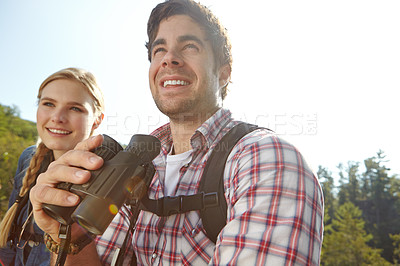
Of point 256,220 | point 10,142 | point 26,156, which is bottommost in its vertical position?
point 256,220

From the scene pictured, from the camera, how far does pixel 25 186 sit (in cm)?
428

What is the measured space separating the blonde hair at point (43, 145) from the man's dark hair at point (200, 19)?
1.61 meters

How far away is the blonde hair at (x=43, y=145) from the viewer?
→ 4.05 meters

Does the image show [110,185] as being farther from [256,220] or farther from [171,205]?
[256,220]

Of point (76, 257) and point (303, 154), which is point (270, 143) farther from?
point (76, 257)

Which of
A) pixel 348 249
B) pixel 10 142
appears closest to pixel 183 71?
pixel 348 249

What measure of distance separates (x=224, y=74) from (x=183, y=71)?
82 centimetres

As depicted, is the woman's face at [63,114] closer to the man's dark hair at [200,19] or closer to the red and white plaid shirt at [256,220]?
the man's dark hair at [200,19]

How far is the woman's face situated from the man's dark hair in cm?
167

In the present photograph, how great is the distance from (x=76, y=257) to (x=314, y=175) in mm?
1863

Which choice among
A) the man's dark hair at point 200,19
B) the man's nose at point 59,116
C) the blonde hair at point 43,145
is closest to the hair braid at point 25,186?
the blonde hair at point 43,145

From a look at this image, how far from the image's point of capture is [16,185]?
15.6 feet

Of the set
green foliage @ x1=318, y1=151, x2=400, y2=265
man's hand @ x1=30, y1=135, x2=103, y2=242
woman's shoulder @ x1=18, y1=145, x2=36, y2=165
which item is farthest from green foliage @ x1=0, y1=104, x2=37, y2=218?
green foliage @ x1=318, y1=151, x2=400, y2=265

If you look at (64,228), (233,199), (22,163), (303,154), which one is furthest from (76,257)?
(22,163)
